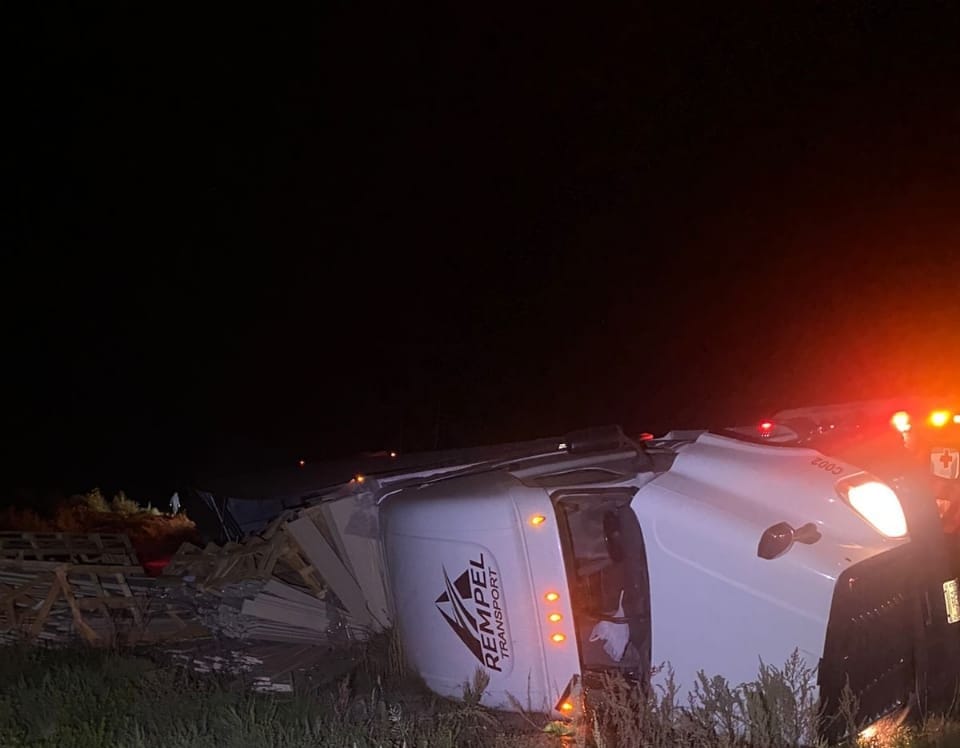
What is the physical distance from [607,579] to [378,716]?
1.44 meters

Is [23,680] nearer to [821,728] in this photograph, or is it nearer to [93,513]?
[821,728]

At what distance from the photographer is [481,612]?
16.7 ft

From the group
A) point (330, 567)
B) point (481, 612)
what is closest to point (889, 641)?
point (481, 612)

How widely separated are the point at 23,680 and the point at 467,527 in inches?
117

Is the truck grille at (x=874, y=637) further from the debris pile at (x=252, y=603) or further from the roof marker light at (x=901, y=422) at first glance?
the debris pile at (x=252, y=603)

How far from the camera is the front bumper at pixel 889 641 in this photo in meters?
4.16

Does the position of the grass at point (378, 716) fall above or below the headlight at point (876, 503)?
below

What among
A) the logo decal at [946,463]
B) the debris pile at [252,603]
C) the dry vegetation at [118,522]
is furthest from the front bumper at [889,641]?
the dry vegetation at [118,522]

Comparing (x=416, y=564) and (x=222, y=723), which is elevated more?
(x=416, y=564)

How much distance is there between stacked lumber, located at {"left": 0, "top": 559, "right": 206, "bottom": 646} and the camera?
24.3 feet

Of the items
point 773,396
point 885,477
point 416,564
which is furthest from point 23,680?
point 773,396

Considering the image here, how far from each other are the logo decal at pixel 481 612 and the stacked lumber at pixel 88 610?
9.92ft

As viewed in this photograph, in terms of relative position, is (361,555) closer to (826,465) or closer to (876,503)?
(826,465)

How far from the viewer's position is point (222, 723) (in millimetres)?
4828
